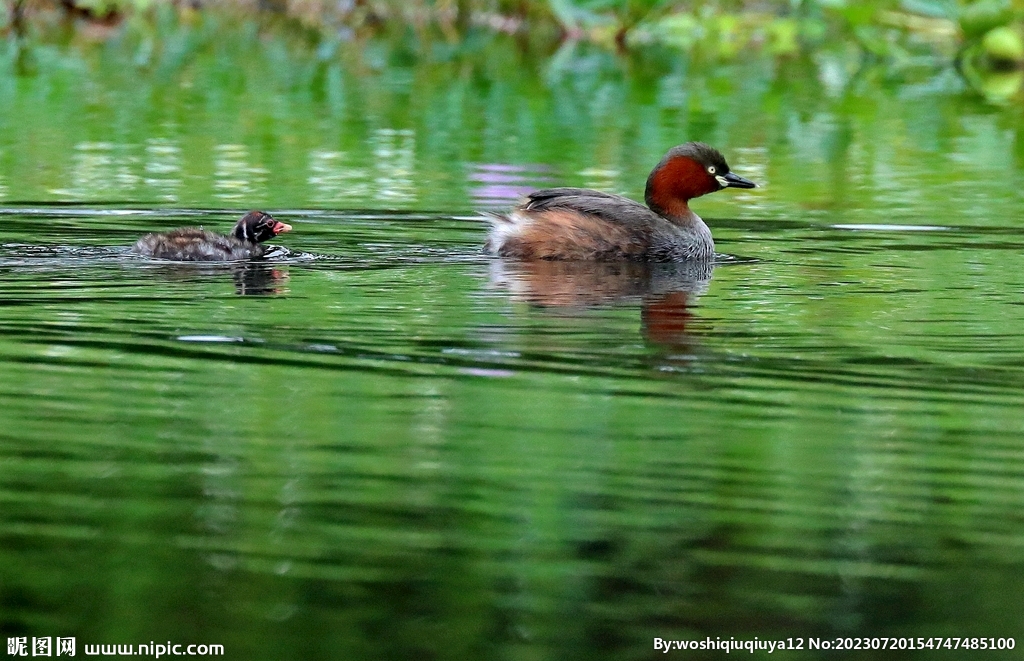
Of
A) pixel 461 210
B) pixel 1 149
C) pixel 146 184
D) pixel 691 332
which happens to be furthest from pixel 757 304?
pixel 1 149

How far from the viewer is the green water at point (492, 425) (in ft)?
13.2

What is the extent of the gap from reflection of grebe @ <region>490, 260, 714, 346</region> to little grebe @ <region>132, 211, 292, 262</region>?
119 cm

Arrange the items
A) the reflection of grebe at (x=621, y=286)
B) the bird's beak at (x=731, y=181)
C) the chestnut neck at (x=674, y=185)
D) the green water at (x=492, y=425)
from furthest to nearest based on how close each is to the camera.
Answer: the bird's beak at (x=731, y=181) → the chestnut neck at (x=674, y=185) → the reflection of grebe at (x=621, y=286) → the green water at (x=492, y=425)

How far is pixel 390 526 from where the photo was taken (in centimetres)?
453

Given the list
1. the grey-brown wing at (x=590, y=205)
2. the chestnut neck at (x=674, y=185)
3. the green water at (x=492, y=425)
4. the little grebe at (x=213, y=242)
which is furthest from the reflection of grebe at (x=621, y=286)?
the little grebe at (x=213, y=242)

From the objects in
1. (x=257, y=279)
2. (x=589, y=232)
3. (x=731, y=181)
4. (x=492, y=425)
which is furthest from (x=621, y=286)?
(x=492, y=425)

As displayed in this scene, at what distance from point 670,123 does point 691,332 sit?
10.3 meters

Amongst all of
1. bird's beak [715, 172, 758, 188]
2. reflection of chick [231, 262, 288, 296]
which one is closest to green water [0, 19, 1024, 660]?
reflection of chick [231, 262, 288, 296]

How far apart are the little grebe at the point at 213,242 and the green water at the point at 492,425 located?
205 mm

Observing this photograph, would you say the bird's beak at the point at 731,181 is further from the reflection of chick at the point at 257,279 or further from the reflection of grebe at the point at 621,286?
the reflection of chick at the point at 257,279

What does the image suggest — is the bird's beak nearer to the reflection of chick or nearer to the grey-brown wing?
the grey-brown wing

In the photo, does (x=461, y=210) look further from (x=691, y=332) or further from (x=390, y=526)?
(x=390, y=526)

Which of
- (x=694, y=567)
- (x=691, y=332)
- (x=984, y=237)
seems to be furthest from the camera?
(x=984, y=237)

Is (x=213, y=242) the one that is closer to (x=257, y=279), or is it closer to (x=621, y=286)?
(x=257, y=279)
